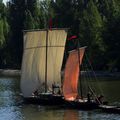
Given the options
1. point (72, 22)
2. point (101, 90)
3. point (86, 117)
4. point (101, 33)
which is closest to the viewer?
point (86, 117)

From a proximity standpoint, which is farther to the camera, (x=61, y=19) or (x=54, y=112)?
(x=61, y=19)

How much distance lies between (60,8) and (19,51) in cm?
1693

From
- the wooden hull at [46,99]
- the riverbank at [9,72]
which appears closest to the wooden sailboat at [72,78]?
the wooden hull at [46,99]

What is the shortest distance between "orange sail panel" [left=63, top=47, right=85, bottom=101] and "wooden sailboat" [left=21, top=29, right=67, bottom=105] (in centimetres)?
504

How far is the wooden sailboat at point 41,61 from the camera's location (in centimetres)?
6362

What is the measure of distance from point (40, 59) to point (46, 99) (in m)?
6.41

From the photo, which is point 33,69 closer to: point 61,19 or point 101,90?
point 101,90

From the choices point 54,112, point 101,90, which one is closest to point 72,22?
point 101,90

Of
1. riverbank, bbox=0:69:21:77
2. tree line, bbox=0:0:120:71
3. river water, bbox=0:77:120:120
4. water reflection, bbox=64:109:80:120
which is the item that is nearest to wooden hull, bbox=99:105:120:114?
river water, bbox=0:77:120:120

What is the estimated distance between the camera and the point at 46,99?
60062 millimetres

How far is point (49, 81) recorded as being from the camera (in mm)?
64312

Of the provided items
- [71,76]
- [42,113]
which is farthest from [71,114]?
[71,76]

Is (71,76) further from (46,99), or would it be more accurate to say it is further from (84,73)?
(84,73)

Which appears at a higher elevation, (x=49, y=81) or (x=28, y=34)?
(x=28, y=34)
